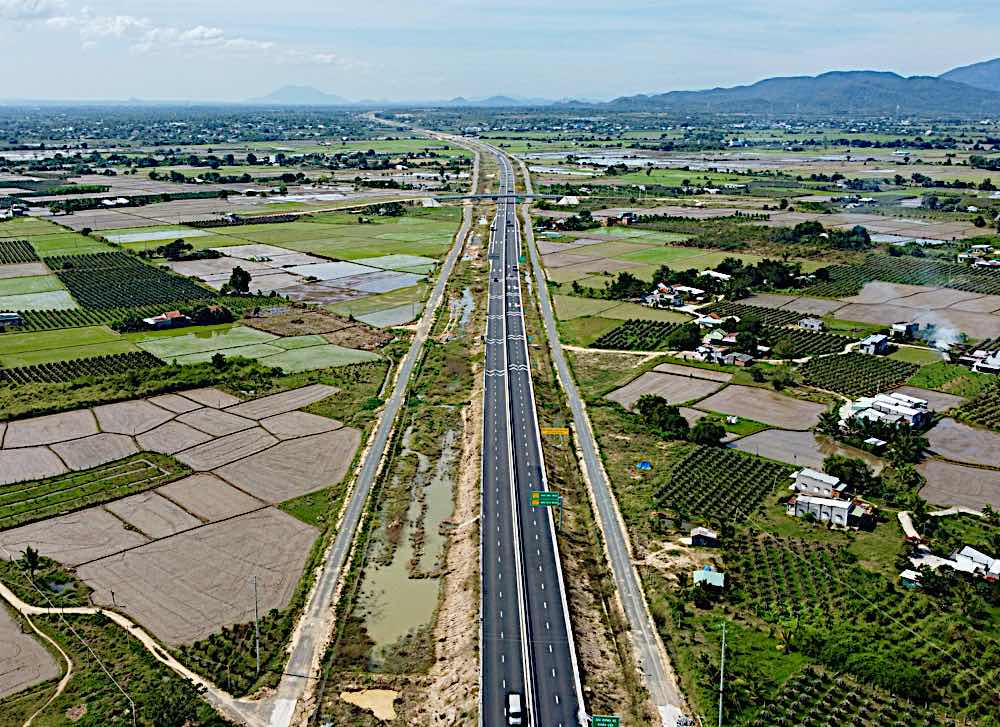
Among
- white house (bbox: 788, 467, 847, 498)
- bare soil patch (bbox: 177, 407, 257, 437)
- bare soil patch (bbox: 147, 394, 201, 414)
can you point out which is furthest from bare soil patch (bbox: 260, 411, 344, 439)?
white house (bbox: 788, 467, 847, 498)

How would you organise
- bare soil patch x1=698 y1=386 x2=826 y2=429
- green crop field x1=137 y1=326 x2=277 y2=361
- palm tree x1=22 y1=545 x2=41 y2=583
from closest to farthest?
palm tree x1=22 y1=545 x2=41 y2=583
bare soil patch x1=698 y1=386 x2=826 y2=429
green crop field x1=137 y1=326 x2=277 y2=361

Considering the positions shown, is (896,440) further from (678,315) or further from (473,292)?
(473,292)

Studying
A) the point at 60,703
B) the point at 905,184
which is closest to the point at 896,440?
the point at 60,703

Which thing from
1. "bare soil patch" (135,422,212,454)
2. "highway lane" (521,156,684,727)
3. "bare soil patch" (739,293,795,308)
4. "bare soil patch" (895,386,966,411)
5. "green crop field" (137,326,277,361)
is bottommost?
"highway lane" (521,156,684,727)

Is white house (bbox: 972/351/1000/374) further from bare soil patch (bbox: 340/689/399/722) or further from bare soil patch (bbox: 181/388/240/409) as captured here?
bare soil patch (bbox: 181/388/240/409)

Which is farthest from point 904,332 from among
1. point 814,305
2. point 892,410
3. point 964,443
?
point 964,443

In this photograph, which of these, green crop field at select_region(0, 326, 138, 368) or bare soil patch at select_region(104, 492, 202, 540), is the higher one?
green crop field at select_region(0, 326, 138, 368)

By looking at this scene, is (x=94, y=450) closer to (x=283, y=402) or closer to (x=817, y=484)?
(x=283, y=402)
